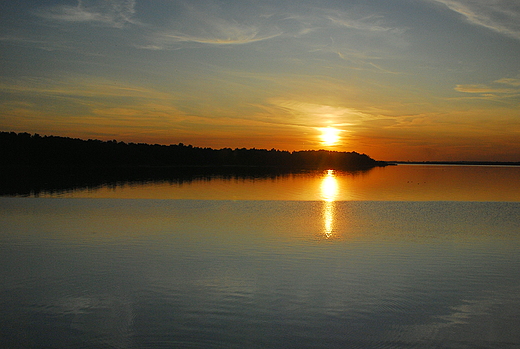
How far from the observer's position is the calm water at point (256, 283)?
562 cm

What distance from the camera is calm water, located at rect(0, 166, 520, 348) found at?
5625mm

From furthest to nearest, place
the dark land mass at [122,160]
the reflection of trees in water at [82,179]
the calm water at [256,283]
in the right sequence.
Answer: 1. the dark land mass at [122,160]
2. the reflection of trees in water at [82,179]
3. the calm water at [256,283]

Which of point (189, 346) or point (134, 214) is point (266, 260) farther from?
point (134, 214)

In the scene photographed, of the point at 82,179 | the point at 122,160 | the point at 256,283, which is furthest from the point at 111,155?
the point at 256,283

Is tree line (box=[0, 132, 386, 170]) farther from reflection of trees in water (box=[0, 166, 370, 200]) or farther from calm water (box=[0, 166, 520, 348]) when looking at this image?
calm water (box=[0, 166, 520, 348])

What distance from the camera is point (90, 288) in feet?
24.7

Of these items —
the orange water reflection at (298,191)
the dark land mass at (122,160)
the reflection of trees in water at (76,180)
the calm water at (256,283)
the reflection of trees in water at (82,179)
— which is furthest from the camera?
the dark land mass at (122,160)

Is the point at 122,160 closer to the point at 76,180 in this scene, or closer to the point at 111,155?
the point at 111,155

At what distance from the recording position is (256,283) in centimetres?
797

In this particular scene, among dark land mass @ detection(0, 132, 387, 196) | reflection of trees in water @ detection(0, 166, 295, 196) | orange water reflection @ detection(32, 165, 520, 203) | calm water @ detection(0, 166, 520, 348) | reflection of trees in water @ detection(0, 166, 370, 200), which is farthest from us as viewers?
dark land mass @ detection(0, 132, 387, 196)

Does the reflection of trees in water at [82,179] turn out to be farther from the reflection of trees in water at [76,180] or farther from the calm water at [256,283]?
the calm water at [256,283]

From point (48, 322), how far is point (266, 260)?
17.0 feet

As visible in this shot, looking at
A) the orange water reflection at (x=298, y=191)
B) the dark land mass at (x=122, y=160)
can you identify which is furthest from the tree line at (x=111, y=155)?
the orange water reflection at (x=298, y=191)

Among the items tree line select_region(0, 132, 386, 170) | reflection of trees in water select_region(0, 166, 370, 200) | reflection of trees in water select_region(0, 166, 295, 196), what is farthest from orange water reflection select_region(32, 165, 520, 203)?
tree line select_region(0, 132, 386, 170)
